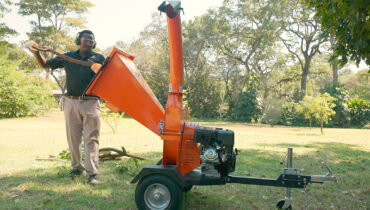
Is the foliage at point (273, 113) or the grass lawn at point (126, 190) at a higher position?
the foliage at point (273, 113)

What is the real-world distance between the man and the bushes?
59.1 ft

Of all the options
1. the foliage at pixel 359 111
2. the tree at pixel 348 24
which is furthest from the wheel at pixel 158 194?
the foliage at pixel 359 111

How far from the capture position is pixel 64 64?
4.73 metres

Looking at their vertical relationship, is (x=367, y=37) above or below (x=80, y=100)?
above

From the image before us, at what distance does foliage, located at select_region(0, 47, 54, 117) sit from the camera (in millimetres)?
20031

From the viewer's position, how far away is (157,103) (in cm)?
357

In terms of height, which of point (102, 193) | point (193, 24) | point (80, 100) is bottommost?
point (102, 193)

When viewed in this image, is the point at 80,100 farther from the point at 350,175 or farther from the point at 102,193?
the point at 350,175

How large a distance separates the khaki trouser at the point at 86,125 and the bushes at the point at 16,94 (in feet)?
59.2

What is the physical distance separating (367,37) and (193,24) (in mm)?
28068

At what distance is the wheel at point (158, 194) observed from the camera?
3322 mm

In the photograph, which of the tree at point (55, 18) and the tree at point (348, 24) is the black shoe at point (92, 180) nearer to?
the tree at point (348, 24)

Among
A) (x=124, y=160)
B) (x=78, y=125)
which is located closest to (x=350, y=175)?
(x=124, y=160)

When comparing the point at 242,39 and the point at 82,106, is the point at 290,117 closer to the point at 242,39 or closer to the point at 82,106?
the point at 242,39
